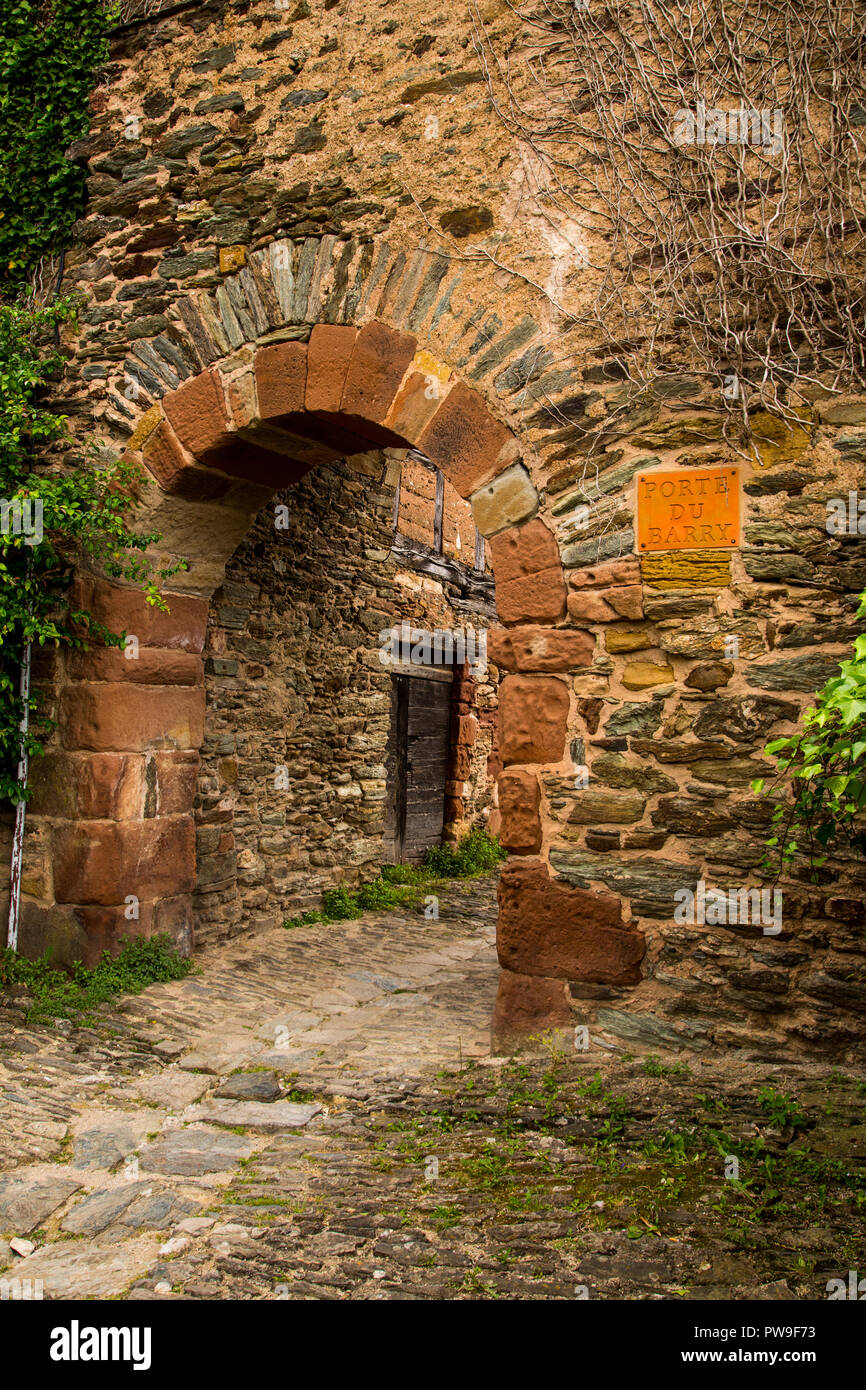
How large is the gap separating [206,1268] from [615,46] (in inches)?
160

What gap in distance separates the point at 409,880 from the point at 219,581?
372 centimetres

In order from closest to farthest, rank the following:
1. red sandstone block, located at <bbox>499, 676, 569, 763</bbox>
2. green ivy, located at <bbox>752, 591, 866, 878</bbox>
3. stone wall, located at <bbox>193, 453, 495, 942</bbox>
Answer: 1. green ivy, located at <bbox>752, 591, 866, 878</bbox>
2. red sandstone block, located at <bbox>499, 676, 569, 763</bbox>
3. stone wall, located at <bbox>193, 453, 495, 942</bbox>

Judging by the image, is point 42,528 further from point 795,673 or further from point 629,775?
point 795,673

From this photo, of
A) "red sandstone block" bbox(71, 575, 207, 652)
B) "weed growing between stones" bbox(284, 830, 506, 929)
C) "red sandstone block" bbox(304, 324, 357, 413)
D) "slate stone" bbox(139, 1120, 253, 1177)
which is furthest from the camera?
"weed growing between stones" bbox(284, 830, 506, 929)

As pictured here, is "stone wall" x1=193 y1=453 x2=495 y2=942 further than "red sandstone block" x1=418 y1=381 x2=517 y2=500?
Yes

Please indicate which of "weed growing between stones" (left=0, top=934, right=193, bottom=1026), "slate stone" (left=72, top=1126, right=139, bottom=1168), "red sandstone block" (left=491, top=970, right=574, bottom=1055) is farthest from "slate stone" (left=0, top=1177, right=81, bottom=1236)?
"red sandstone block" (left=491, top=970, right=574, bottom=1055)

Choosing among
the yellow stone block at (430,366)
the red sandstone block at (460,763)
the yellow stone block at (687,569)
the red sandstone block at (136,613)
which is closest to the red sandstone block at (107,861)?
the red sandstone block at (136,613)

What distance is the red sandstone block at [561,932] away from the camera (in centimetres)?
335

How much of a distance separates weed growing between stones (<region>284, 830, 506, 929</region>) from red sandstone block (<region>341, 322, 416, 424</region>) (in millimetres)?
3592

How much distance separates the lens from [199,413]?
4.39m

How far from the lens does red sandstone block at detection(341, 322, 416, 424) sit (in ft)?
12.8

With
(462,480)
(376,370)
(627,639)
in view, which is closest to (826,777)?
(627,639)

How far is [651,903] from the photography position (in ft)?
→ 10.9

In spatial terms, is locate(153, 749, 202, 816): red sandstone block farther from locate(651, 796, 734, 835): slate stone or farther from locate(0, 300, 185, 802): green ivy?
locate(651, 796, 734, 835): slate stone
